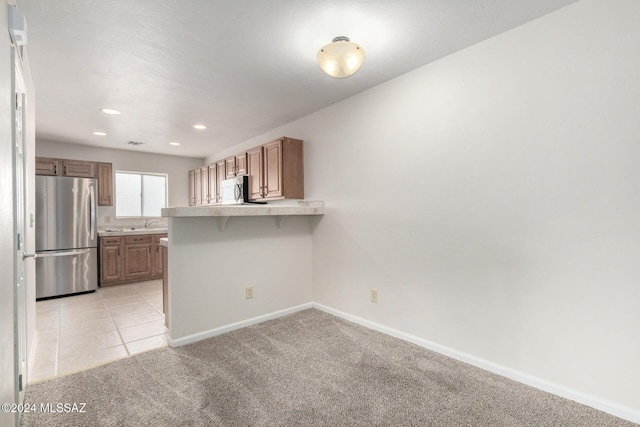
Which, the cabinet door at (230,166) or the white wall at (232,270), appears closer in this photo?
the white wall at (232,270)

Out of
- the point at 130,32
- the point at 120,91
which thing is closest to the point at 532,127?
the point at 130,32

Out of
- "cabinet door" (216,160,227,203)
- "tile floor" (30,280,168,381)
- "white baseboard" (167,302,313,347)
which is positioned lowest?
"tile floor" (30,280,168,381)

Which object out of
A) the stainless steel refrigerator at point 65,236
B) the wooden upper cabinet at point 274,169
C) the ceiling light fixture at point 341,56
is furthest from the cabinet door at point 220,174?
the ceiling light fixture at point 341,56

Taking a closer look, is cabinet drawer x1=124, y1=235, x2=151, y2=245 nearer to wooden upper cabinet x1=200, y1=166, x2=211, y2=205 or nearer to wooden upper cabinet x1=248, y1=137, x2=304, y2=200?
wooden upper cabinet x1=200, y1=166, x2=211, y2=205

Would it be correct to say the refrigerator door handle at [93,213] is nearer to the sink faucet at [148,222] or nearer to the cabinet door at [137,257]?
the cabinet door at [137,257]

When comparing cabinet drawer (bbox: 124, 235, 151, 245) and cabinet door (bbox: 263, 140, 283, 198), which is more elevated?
cabinet door (bbox: 263, 140, 283, 198)

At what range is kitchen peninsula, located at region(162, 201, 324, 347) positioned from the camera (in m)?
2.65

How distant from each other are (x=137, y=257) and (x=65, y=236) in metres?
1.08

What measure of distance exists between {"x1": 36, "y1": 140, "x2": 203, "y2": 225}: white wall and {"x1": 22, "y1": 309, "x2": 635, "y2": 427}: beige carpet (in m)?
4.33

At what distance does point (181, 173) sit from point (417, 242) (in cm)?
547

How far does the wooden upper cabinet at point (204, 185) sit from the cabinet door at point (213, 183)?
0.10m

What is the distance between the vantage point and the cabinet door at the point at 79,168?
486 centimetres

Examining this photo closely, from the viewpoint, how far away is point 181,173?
6.34 m

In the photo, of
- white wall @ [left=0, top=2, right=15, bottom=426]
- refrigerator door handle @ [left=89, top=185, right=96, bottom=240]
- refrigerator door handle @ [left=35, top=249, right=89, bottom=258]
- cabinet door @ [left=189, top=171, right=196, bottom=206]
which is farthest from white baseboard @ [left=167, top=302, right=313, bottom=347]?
cabinet door @ [left=189, top=171, right=196, bottom=206]
